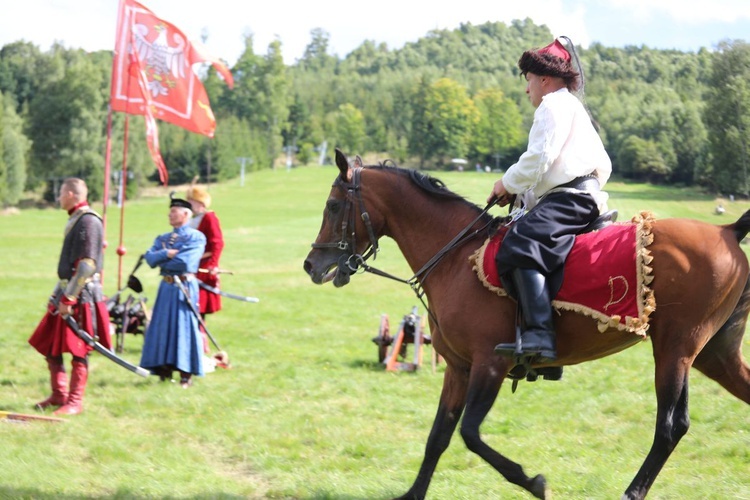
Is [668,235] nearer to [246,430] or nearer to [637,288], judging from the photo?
[637,288]

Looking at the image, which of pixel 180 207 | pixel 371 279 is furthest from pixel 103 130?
pixel 180 207

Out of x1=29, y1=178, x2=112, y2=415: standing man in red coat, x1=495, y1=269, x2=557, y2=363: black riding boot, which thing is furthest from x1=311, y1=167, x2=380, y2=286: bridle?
x1=29, y1=178, x2=112, y2=415: standing man in red coat

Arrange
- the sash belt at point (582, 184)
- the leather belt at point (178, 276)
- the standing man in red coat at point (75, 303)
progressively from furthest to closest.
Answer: the leather belt at point (178, 276) < the standing man in red coat at point (75, 303) < the sash belt at point (582, 184)

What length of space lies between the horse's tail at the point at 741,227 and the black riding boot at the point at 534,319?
4.13 ft

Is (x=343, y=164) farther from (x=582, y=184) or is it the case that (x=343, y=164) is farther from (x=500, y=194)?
(x=582, y=184)

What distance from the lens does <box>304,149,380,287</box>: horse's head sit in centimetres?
563

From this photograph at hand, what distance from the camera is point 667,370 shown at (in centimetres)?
488

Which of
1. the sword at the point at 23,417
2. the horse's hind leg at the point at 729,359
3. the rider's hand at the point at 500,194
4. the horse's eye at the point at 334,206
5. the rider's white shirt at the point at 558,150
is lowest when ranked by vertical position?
the sword at the point at 23,417

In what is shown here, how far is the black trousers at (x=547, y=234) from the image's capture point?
Result: 16.2 feet

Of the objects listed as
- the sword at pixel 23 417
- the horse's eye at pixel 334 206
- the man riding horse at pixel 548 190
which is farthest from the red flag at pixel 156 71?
the man riding horse at pixel 548 190

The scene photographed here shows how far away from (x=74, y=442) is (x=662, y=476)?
502 centimetres

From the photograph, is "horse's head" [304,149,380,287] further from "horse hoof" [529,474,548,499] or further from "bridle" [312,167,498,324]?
"horse hoof" [529,474,548,499]

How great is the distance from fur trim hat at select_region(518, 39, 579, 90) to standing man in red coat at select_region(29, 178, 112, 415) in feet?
16.5

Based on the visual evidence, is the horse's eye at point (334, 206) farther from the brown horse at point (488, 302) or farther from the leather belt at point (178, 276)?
the leather belt at point (178, 276)
